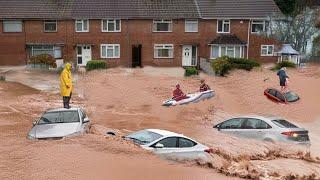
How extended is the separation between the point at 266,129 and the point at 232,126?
4.51ft

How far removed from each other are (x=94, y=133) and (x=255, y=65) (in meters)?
23.9

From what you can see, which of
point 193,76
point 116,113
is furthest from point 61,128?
point 193,76

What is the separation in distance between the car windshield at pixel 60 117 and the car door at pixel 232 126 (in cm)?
539

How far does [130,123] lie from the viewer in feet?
76.3

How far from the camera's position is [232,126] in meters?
19.5

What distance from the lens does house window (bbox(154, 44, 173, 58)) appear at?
46438 mm

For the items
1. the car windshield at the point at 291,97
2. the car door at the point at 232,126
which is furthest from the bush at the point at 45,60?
the car door at the point at 232,126

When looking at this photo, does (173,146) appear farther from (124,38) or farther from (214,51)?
(214,51)

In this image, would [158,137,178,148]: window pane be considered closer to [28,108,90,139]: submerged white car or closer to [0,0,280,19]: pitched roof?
[28,108,90,139]: submerged white car

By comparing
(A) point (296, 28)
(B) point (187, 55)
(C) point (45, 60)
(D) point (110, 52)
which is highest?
(A) point (296, 28)

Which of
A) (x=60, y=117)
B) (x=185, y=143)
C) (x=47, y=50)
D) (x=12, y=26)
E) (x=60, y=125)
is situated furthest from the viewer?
(x=47, y=50)

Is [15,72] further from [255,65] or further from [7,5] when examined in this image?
[255,65]

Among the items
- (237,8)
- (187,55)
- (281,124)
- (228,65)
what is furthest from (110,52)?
(281,124)

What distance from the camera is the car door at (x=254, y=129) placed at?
1872cm
